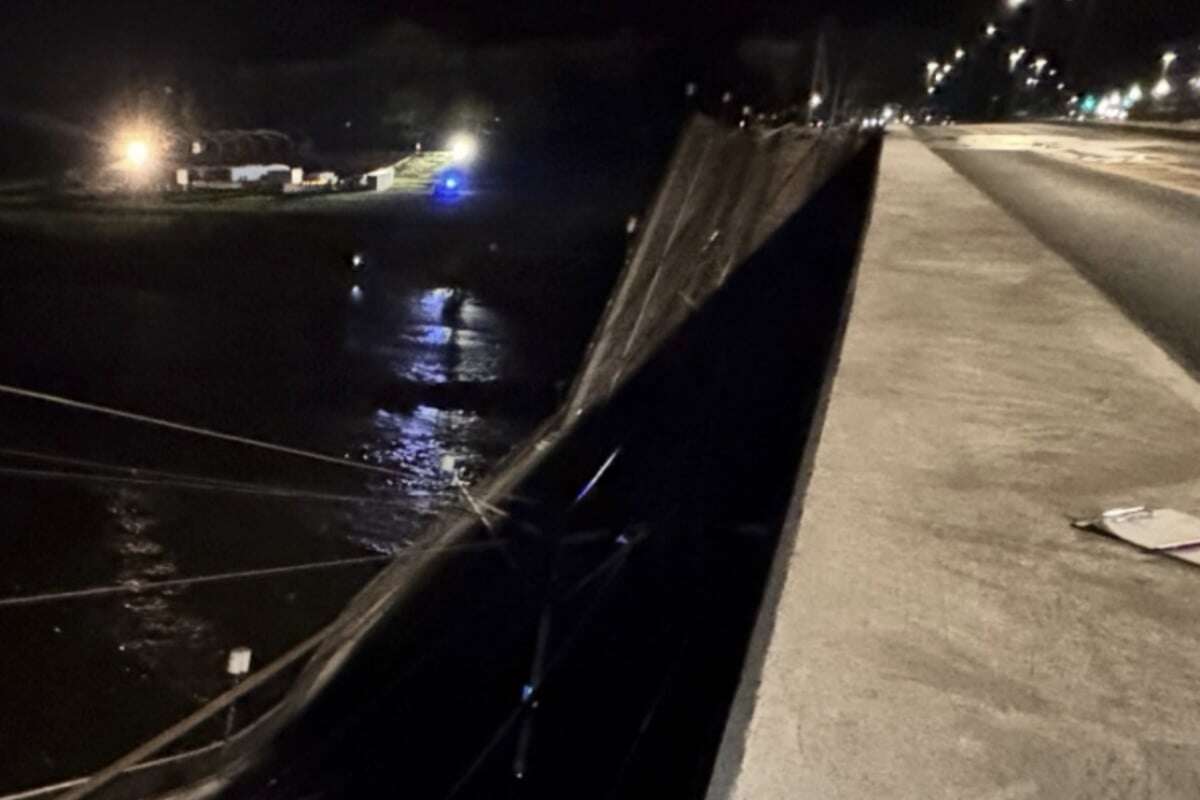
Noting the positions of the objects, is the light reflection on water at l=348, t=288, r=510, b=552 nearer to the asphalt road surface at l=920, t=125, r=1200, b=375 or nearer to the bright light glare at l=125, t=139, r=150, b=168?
the asphalt road surface at l=920, t=125, r=1200, b=375

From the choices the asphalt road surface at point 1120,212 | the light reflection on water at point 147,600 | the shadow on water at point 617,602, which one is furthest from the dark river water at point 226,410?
the asphalt road surface at point 1120,212

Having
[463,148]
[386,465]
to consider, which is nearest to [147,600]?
[386,465]

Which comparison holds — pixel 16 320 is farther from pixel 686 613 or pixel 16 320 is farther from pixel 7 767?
pixel 686 613

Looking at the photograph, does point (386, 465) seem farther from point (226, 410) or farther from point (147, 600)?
point (147, 600)

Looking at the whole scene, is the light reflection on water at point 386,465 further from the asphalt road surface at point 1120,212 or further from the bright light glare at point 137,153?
the bright light glare at point 137,153

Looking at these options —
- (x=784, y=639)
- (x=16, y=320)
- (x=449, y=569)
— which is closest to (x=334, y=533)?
(x=449, y=569)

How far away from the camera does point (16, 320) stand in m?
16.7

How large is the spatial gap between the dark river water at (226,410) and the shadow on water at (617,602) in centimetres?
202

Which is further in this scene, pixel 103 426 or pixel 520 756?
pixel 103 426

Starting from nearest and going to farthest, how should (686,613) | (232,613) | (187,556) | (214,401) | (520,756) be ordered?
(520,756), (686,613), (232,613), (187,556), (214,401)

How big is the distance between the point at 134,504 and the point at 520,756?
7.00 metres

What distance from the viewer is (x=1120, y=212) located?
35.1 feet

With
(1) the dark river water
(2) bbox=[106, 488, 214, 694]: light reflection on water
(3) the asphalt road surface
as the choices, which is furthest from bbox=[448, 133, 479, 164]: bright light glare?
(2) bbox=[106, 488, 214, 694]: light reflection on water

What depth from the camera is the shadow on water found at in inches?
187
